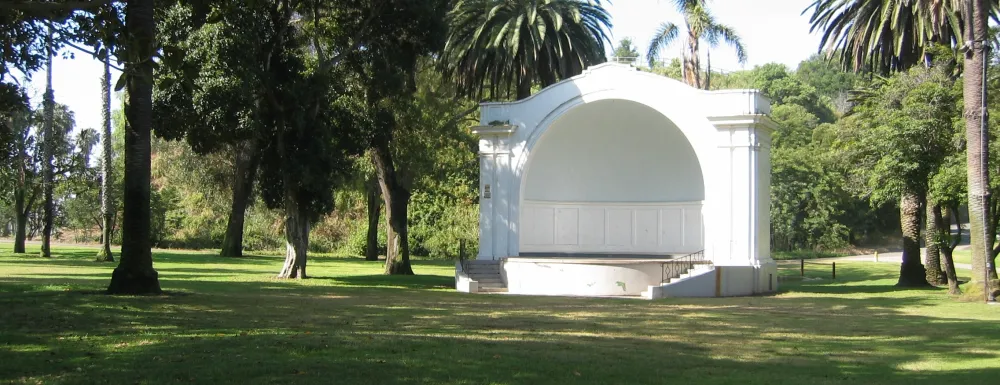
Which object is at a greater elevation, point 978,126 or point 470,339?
point 978,126

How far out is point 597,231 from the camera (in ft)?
126

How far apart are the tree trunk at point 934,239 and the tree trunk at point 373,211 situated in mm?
25543

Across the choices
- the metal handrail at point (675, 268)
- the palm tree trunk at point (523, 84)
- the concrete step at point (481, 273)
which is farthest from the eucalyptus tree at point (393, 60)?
the metal handrail at point (675, 268)

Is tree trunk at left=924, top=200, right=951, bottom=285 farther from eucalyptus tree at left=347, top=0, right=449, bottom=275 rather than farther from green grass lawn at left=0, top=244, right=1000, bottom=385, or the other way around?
eucalyptus tree at left=347, top=0, right=449, bottom=275

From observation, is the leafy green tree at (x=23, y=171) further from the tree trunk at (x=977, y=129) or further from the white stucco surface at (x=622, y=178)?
the tree trunk at (x=977, y=129)

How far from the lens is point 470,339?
14773 millimetres

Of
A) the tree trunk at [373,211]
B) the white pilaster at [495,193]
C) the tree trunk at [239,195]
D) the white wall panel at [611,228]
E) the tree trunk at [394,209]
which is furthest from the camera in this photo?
the tree trunk at [239,195]

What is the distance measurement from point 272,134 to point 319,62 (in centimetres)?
287

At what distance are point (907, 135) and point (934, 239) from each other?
4.70 metres

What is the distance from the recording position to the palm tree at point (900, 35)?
107 feet

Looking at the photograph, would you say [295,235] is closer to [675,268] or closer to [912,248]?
[675,268]

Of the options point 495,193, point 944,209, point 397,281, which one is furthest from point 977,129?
point 397,281

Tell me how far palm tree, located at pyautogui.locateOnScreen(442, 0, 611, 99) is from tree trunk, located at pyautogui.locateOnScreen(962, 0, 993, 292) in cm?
1554

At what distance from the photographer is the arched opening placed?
36.9 m
